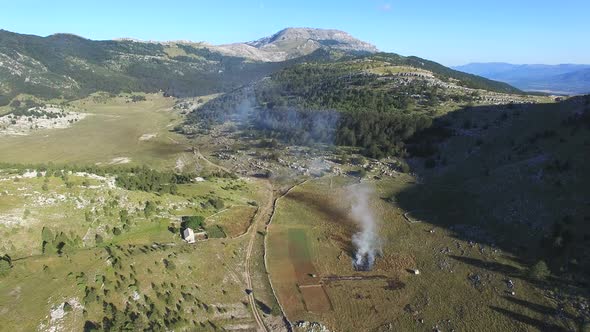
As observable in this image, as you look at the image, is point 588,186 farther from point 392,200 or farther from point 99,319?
point 99,319

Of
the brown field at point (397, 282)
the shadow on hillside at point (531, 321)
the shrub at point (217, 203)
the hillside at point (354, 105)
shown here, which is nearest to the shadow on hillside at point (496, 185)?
the shadow on hillside at point (531, 321)

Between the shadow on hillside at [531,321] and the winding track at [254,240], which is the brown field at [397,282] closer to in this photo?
the shadow on hillside at [531,321]

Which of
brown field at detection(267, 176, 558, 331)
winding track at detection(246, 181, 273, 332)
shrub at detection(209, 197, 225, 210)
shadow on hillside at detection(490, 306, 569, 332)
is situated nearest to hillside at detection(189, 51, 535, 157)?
winding track at detection(246, 181, 273, 332)

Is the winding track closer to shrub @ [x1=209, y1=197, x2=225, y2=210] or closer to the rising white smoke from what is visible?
shrub @ [x1=209, y1=197, x2=225, y2=210]

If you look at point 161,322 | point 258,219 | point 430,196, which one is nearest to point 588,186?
point 430,196

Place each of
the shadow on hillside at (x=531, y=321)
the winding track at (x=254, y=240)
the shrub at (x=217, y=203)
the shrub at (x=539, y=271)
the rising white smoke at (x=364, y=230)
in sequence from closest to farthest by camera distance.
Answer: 1. the shadow on hillside at (x=531, y=321)
2. the winding track at (x=254, y=240)
3. the shrub at (x=539, y=271)
4. the rising white smoke at (x=364, y=230)
5. the shrub at (x=217, y=203)
